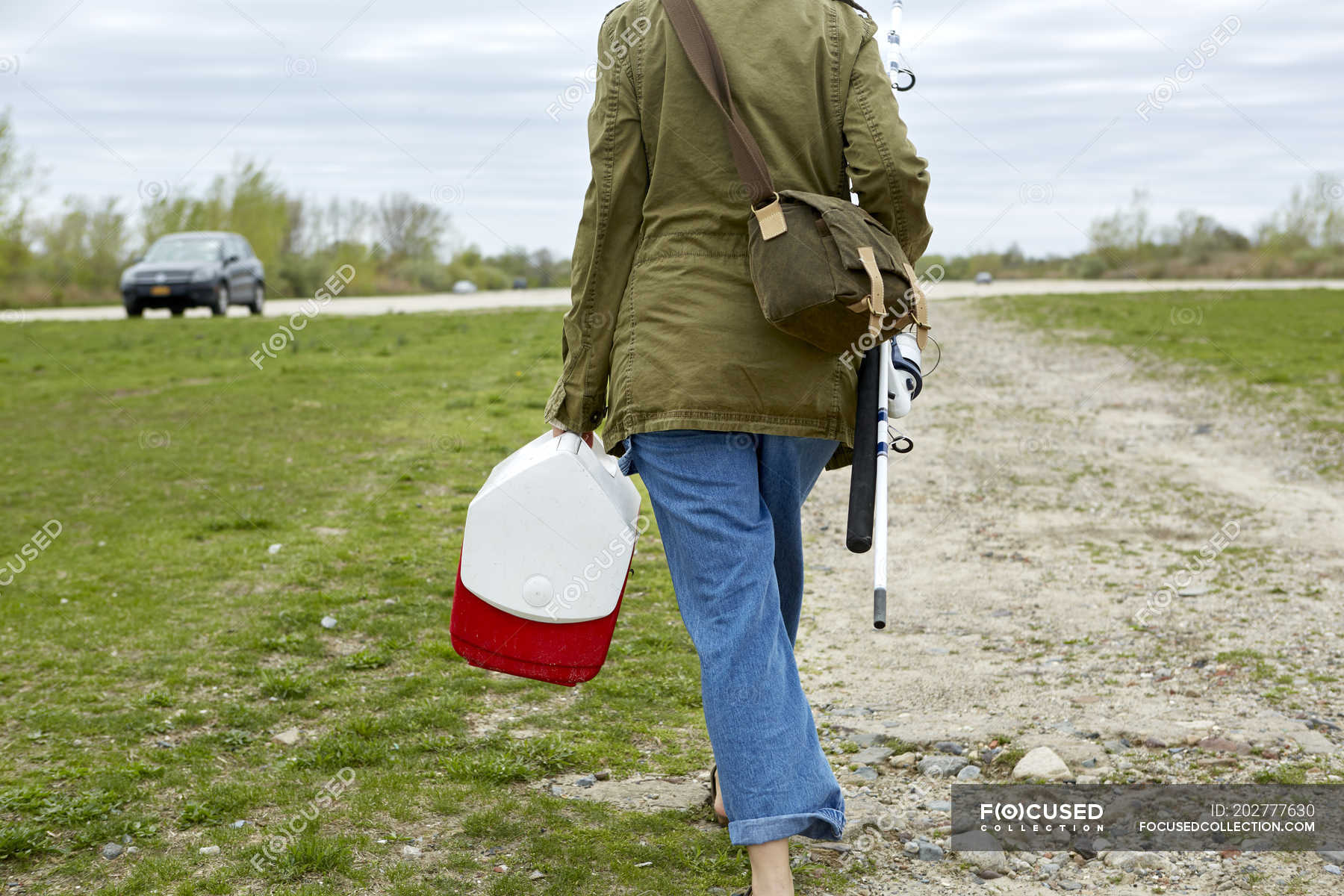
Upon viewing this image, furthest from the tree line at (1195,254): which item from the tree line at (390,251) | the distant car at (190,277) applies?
the distant car at (190,277)

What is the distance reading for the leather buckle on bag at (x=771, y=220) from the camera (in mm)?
2312

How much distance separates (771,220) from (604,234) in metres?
0.41

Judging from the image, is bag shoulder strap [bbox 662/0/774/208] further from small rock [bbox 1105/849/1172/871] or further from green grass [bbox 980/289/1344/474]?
green grass [bbox 980/289/1344/474]

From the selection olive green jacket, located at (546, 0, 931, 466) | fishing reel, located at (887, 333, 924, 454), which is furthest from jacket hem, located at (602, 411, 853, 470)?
fishing reel, located at (887, 333, 924, 454)

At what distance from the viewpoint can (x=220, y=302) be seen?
23.2 metres

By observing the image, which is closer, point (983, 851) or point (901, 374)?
point (901, 374)

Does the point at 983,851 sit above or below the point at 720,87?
below

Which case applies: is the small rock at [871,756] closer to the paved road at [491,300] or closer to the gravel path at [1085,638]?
the gravel path at [1085,638]

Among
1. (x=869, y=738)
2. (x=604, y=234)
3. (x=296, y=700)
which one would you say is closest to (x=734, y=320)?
(x=604, y=234)

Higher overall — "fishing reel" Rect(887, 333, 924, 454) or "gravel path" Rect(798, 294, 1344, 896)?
"fishing reel" Rect(887, 333, 924, 454)

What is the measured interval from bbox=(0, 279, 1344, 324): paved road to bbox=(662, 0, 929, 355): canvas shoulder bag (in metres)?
20.2

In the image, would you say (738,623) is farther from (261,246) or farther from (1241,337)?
(261,246)

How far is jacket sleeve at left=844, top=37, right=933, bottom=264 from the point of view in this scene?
7.92ft

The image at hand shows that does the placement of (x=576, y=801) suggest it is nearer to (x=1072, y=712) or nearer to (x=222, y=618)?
(x=1072, y=712)
